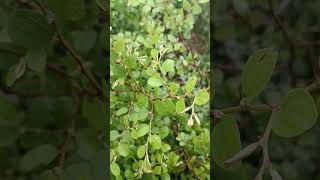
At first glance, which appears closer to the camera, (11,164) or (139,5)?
(11,164)

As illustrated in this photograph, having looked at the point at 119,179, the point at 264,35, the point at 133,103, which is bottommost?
the point at 119,179

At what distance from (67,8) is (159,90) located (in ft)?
0.72

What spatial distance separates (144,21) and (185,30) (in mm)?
65

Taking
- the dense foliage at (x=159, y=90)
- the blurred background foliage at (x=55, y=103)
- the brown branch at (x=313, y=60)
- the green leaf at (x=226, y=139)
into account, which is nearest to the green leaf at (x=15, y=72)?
the blurred background foliage at (x=55, y=103)

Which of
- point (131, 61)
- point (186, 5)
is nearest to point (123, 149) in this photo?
point (131, 61)

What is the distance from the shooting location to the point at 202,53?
32.3 inches

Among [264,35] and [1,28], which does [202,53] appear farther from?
[1,28]

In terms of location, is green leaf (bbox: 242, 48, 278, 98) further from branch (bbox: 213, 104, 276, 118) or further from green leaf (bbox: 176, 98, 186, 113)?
green leaf (bbox: 176, 98, 186, 113)

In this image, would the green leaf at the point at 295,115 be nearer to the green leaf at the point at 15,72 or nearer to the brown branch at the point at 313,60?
the brown branch at the point at 313,60

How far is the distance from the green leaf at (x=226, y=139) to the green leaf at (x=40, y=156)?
203 mm

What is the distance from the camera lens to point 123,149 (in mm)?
772

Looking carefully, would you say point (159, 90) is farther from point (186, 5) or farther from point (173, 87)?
point (186, 5)

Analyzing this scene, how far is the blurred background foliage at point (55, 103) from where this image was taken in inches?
25.7

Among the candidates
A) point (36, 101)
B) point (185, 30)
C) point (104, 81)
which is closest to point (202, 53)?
point (185, 30)
